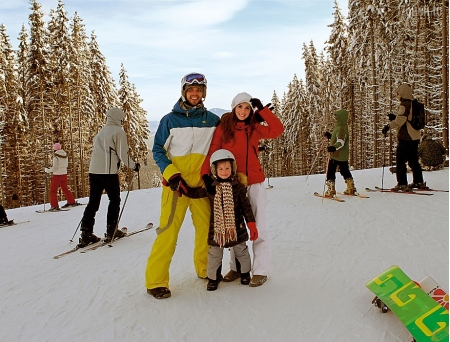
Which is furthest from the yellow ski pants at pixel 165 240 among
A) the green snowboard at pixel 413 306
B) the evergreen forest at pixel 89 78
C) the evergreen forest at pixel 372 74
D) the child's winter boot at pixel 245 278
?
the evergreen forest at pixel 89 78

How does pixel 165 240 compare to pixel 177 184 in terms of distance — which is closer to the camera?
pixel 177 184

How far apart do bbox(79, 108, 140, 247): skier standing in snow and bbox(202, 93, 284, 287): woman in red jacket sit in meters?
2.83

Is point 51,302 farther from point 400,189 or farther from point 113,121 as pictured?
point 400,189

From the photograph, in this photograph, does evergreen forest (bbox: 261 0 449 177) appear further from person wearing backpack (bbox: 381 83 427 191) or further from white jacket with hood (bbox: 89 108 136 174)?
white jacket with hood (bbox: 89 108 136 174)

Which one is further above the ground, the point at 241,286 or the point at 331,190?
the point at 331,190

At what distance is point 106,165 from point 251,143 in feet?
10.9

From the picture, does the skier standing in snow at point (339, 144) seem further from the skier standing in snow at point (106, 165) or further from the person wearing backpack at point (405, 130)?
the skier standing in snow at point (106, 165)

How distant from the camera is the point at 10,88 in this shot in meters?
28.0

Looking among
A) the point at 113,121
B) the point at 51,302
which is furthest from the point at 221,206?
the point at 113,121

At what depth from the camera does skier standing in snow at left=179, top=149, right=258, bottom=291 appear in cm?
361

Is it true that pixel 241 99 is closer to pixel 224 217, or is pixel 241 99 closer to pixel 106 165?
pixel 224 217

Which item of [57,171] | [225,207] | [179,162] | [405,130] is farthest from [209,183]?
[57,171]

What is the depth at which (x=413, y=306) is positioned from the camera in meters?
2.79

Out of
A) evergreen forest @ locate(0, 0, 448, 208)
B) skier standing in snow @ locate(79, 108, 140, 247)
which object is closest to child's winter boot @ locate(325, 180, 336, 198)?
skier standing in snow @ locate(79, 108, 140, 247)
